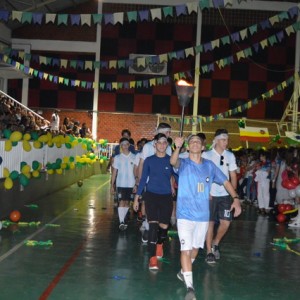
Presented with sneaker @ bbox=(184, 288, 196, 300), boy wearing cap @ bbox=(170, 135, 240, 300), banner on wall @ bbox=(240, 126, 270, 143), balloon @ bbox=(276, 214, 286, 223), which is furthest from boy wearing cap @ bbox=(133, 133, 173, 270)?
banner on wall @ bbox=(240, 126, 270, 143)

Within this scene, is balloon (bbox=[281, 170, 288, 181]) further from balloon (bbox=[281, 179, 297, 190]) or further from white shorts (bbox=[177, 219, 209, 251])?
white shorts (bbox=[177, 219, 209, 251])

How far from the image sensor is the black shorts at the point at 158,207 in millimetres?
7098

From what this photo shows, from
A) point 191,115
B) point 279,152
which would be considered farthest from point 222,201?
point 191,115

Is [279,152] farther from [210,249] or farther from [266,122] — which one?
[266,122]

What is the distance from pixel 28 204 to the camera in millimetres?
13000

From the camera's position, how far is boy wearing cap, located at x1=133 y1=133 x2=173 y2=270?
23.3 ft

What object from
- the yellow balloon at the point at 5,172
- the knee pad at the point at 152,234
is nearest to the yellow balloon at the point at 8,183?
the yellow balloon at the point at 5,172

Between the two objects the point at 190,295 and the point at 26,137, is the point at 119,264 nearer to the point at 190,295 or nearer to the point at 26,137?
the point at 190,295

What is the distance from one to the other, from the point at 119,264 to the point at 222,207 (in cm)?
159

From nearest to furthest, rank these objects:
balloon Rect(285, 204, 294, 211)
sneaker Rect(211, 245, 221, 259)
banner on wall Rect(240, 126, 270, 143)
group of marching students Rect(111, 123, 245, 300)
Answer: group of marching students Rect(111, 123, 245, 300), sneaker Rect(211, 245, 221, 259), balloon Rect(285, 204, 294, 211), banner on wall Rect(240, 126, 270, 143)

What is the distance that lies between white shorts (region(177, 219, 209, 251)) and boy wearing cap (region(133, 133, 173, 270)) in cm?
133

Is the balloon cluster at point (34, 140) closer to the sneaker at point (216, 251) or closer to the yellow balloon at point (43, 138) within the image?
the yellow balloon at point (43, 138)

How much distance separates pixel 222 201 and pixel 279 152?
17.6ft

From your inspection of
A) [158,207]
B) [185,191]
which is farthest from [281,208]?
[185,191]
